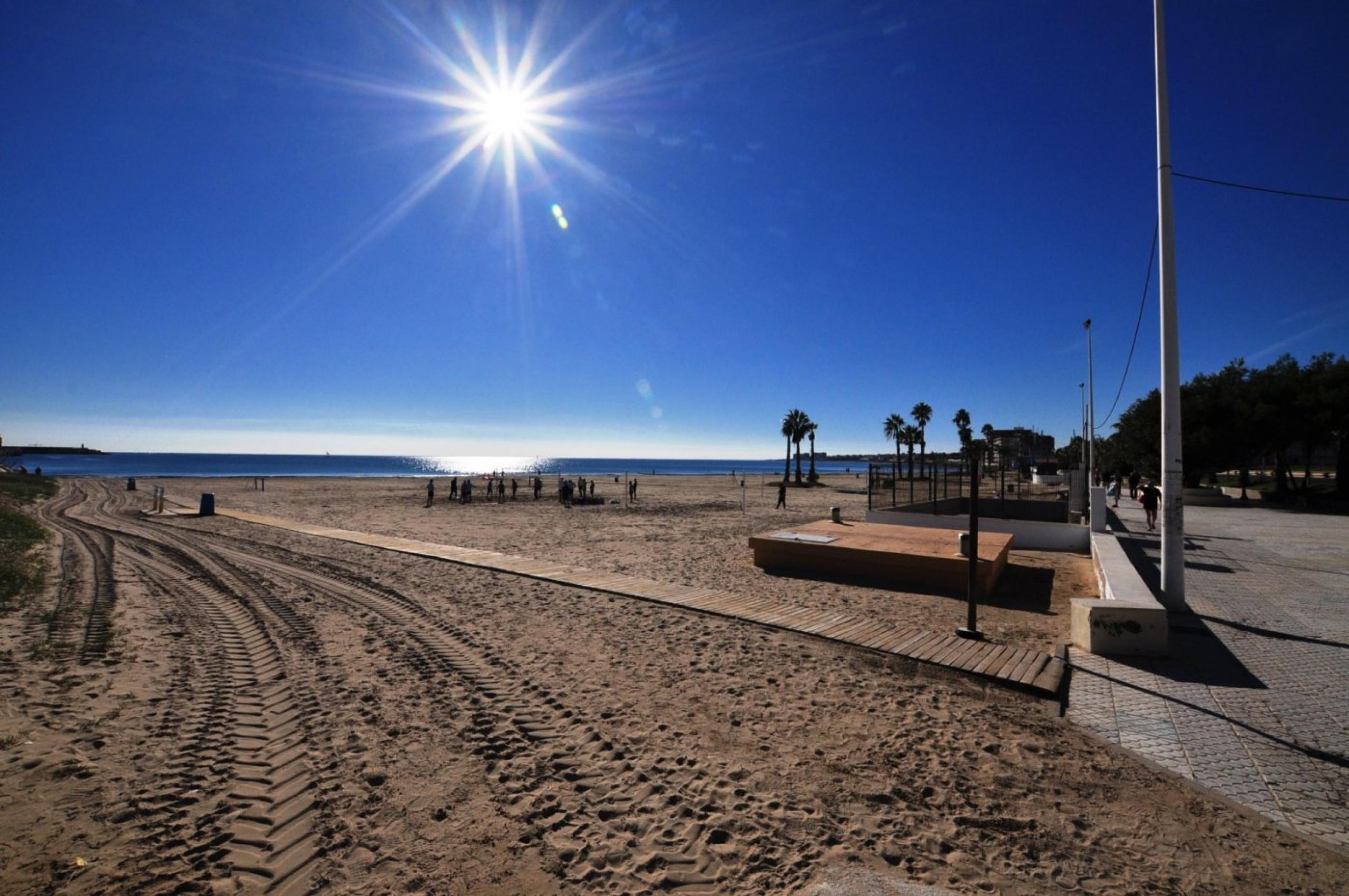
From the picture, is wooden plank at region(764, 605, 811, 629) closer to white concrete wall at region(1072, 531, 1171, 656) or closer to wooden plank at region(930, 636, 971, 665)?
wooden plank at region(930, 636, 971, 665)

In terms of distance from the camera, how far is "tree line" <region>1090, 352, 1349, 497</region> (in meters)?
28.2

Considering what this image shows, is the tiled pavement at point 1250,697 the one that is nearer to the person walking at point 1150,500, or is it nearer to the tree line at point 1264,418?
the person walking at point 1150,500

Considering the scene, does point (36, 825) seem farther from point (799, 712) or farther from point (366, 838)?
point (799, 712)

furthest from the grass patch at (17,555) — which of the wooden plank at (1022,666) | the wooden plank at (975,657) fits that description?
the wooden plank at (1022,666)

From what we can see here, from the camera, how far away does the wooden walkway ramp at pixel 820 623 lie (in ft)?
22.0

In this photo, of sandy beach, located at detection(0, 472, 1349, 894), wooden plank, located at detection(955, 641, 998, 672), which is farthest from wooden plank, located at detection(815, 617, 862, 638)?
wooden plank, located at detection(955, 641, 998, 672)

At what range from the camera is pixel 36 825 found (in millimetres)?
3639

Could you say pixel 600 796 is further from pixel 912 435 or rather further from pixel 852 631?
pixel 912 435

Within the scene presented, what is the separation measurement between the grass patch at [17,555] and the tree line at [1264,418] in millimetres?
37581

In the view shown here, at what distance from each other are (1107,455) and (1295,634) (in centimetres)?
8494

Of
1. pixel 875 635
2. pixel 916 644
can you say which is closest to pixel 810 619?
pixel 875 635

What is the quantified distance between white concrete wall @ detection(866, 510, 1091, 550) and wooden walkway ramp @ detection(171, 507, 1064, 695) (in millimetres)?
8844

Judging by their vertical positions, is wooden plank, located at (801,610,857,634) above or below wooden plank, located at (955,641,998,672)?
above

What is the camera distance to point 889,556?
11.9 metres
